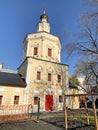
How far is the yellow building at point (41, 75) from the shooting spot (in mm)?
22219

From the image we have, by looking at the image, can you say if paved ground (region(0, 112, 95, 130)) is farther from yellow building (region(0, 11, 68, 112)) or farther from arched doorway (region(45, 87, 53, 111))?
arched doorway (region(45, 87, 53, 111))

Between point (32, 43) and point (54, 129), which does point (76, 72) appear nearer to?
point (32, 43)

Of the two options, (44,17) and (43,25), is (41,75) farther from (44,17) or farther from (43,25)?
(44,17)

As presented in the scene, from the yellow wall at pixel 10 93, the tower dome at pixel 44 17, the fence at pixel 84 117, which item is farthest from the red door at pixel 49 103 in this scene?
the tower dome at pixel 44 17

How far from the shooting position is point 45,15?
2994cm

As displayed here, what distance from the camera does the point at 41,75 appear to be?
2469 cm

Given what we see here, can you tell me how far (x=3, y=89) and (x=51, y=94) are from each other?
846cm

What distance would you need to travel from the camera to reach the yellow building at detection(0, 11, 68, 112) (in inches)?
875

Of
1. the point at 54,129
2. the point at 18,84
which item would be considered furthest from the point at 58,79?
the point at 54,129

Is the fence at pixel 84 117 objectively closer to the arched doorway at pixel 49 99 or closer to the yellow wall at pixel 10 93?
the arched doorway at pixel 49 99

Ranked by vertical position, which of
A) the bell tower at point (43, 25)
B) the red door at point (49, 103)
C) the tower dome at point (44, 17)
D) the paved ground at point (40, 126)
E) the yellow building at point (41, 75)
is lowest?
the paved ground at point (40, 126)

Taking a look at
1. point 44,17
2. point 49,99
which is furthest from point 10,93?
point 44,17

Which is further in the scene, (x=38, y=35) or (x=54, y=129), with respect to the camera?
(x=38, y=35)

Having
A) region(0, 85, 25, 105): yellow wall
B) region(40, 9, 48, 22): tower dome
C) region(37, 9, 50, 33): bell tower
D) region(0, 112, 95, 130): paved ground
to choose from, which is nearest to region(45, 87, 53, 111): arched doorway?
region(0, 85, 25, 105): yellow wall
